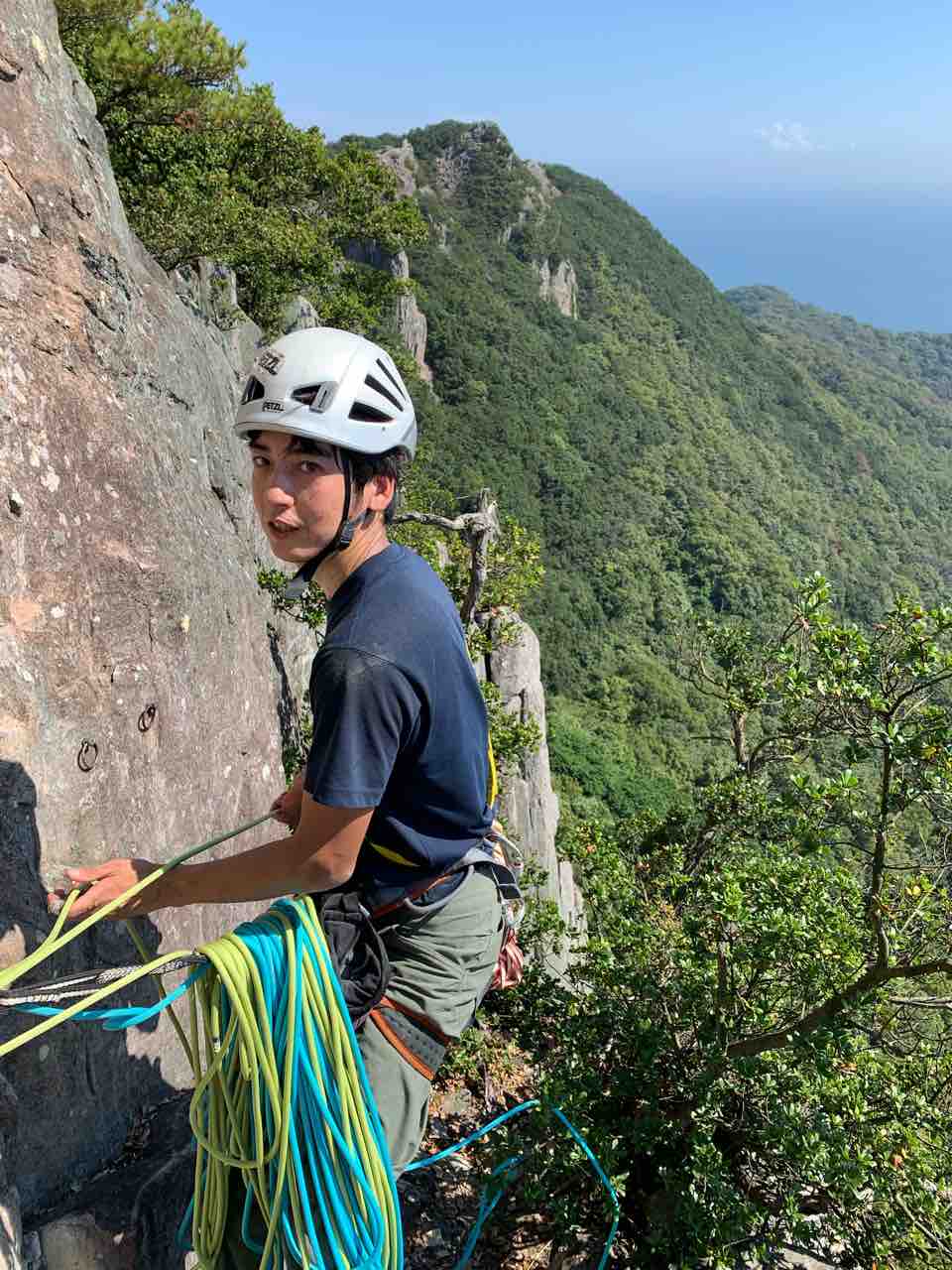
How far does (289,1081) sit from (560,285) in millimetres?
97439

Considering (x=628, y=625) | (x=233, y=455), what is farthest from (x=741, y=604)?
(x=233, y=455)

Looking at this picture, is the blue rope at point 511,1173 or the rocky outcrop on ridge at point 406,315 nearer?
the blue rope at point 511,1173

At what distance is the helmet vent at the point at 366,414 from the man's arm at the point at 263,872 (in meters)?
1.03

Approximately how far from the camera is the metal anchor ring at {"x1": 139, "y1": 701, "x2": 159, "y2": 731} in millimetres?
3326

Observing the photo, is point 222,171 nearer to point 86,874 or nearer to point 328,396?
point 328,396

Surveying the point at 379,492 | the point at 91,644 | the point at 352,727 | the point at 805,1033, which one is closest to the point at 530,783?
the point at 805,1033

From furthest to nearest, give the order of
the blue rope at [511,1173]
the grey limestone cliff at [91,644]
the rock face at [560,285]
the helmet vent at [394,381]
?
the rock face at [560,285] → the blue rope at [511,1173] → the grey limestone cliff at [91,644] → the helmet vent at [394,381]

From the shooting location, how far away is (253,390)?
2.42 metres

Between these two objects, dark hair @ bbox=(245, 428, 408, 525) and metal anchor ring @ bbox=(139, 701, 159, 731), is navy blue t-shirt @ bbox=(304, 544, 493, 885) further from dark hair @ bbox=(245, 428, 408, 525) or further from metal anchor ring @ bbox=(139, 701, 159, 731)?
metal anchor ring @ bbox=(139, 701, 159, 731)

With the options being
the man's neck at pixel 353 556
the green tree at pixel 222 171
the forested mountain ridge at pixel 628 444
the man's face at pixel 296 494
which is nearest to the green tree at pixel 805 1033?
the man's neck at pixel 353 556

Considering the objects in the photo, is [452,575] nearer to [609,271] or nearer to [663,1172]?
[663,1172]

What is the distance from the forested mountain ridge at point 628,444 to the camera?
186ft

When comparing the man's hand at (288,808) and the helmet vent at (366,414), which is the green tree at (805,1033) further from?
the helmet vent at (366,414)

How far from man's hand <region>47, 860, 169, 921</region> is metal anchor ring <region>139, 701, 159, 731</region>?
3.21 ft
